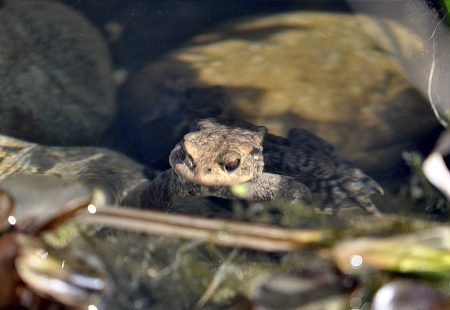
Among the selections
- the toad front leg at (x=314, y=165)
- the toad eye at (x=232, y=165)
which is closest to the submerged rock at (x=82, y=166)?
the toad eye at (x=232, y=165)

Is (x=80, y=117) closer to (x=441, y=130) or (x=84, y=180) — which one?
(x=84, y=180)

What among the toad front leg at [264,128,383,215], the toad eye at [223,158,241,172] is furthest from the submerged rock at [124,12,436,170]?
the toad eye at [223,158,241,172]

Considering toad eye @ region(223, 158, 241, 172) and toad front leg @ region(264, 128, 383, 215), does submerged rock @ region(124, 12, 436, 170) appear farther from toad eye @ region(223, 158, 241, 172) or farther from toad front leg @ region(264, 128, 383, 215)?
toad eye @ region(223, 158, 241, 172)

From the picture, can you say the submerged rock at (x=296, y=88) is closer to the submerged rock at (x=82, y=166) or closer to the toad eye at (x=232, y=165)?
the submerged rock at (x=82, y=166)

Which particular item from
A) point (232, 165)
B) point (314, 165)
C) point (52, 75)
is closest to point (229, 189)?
point (232, 165)

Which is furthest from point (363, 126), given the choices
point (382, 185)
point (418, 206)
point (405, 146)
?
point (418, 206)
